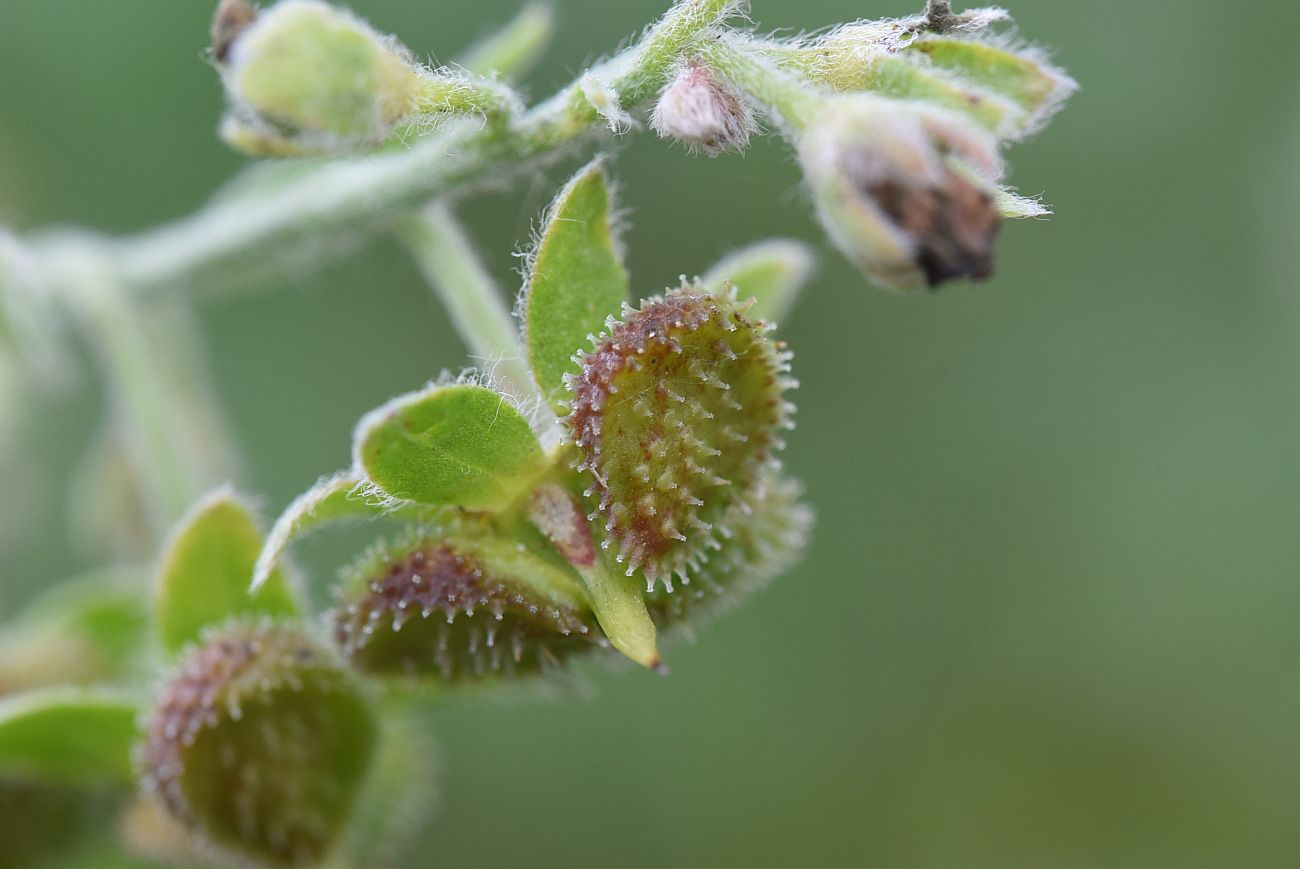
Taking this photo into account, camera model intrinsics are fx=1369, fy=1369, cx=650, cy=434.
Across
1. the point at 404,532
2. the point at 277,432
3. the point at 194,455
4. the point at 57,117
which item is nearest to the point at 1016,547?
the point at 277,432

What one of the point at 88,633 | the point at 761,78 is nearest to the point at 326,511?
the point at 761,78

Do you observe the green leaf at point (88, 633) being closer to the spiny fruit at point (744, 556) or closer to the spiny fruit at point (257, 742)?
the spiny fruit at point (257, 742)

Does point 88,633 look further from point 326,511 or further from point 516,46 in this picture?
point 516,46

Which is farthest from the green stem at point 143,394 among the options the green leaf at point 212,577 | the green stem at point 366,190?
the green leaf at point 212,577

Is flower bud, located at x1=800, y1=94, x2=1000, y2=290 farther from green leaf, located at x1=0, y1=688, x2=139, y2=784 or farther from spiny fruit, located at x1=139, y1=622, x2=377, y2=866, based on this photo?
green leaf, located at x1=0, y1=688, x2=139, y2=784

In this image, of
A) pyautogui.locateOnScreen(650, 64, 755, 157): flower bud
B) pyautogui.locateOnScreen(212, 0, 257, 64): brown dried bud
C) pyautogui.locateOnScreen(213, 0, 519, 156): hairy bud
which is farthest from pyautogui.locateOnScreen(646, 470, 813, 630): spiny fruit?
pyautogui.locateOnScreen(212, 0, 257, 64): brown dried bud
